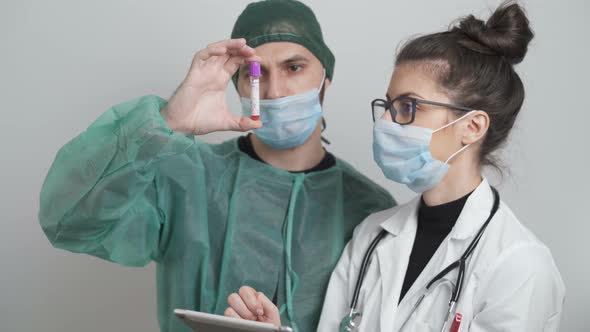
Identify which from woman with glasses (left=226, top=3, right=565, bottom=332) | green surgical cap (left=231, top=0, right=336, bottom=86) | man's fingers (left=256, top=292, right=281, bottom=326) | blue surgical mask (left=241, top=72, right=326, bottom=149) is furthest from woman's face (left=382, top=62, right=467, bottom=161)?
man's fingers (left=256, top=292, right=281, bottom=326)

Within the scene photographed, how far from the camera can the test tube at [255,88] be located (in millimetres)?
1883

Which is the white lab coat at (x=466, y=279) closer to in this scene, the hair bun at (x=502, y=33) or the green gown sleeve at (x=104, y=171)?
the hair bun at (x=502, y=33)

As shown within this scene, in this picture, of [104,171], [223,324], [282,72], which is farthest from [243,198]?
[223,324]

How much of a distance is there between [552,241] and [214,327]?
1951 mm

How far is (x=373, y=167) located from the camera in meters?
2.92

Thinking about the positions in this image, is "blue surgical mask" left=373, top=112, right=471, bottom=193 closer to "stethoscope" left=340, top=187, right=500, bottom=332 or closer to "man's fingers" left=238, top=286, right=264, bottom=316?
"stethoscope" left=340, top=187, right=500, bottom=332

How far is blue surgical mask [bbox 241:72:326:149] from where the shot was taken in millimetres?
2043

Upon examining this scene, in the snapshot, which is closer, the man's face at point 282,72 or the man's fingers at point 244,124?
the man's fingers at point 244,124

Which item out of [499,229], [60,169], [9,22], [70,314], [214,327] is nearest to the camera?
[214,327]

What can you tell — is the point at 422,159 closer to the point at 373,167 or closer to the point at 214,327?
the point at 214,327

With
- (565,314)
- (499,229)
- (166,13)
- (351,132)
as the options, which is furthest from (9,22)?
(565,314)

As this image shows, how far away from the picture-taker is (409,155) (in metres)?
1.82

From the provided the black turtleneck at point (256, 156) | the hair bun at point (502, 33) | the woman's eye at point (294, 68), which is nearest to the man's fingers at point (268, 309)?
the black turtleneck at point (256, 156)

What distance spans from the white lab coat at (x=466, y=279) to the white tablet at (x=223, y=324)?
609mm
